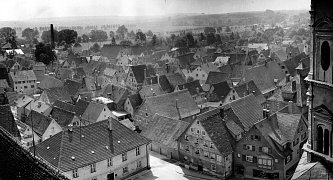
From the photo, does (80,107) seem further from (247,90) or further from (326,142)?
(326,142)

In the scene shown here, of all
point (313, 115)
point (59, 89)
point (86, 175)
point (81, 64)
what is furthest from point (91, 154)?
point (81, 64)

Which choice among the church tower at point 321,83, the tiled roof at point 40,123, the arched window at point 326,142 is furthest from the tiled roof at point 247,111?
the arched window at point 326,142

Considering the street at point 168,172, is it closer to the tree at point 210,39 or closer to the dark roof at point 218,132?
the dark roof at point 218,132

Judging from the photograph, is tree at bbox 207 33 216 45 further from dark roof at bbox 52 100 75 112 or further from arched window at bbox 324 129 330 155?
arched window at bbox 324 129 330 155

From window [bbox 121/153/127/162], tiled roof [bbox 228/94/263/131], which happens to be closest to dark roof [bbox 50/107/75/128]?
window [bbox 121/153/127/162]

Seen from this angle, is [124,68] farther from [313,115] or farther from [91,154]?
[313,115]

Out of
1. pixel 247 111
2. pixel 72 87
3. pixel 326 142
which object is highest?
pixel 326 142

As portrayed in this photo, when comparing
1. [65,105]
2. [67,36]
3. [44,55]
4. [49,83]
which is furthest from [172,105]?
[67,36]

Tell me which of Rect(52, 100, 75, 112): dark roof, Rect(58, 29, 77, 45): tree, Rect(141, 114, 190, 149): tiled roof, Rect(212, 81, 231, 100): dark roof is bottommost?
Rect(141, 114, 190, 149): tiled roof
